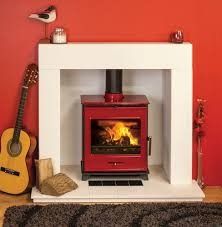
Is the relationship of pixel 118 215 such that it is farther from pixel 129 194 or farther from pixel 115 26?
pixel 115 26

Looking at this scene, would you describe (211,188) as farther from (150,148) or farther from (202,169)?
(150,148)

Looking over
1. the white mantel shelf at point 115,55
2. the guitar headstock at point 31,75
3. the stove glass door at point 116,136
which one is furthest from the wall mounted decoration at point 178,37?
the guitar headstock at point 31,75

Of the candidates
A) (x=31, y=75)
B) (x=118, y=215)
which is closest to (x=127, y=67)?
(x=31, y=75)

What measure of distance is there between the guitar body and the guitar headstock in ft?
1.21

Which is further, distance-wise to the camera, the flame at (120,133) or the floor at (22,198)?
the flame at (120,133)

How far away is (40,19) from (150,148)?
1283mm

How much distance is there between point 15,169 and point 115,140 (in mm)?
777

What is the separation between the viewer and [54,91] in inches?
187

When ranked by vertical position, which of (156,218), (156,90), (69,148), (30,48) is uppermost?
(30,48)

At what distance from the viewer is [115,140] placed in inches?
194

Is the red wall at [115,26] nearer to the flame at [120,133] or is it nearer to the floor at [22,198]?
the flame at [120,133]

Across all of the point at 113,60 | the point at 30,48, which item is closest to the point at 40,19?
the point at 30,48

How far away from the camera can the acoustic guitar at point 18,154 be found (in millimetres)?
4793

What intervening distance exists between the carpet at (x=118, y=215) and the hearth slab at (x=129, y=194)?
0.34ft
